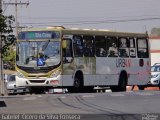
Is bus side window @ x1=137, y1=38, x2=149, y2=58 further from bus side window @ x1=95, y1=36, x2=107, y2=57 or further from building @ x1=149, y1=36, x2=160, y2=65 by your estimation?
building @ x1=149, y1=36, x2=160, y2=65

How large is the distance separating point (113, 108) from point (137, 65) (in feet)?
55.7

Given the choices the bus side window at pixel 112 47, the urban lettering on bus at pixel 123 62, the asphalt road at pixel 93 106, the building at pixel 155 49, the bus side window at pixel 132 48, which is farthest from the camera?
the building at pixel 155 49

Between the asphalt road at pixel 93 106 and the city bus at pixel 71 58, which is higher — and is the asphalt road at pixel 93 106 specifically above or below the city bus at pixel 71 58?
below

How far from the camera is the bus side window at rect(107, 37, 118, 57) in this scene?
37.9 m

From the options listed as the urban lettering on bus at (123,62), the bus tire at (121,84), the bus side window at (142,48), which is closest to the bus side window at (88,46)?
the urban lettering on bus at (123,62)

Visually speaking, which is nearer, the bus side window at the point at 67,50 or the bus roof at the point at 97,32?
the bus side window at the point at 67,50

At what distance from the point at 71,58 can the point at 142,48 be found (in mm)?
6809

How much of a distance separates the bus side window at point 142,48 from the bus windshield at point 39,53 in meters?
7.24

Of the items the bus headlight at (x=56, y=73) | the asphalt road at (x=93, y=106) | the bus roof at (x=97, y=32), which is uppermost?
the bus roof at (x=97, y=32)

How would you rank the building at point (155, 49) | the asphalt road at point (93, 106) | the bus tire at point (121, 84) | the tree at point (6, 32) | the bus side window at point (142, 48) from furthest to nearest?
1. the building at point (155, 49)
2. the bus side window at point (142, 48)
3. the bus tire at point (121, 84)
4. the tree at point (6, 32)
5. the asphalt road at point (93, 106)

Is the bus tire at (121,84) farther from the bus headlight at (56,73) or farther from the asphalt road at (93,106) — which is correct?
the asphalt road at (93,106)

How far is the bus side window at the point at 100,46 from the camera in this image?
121 ft

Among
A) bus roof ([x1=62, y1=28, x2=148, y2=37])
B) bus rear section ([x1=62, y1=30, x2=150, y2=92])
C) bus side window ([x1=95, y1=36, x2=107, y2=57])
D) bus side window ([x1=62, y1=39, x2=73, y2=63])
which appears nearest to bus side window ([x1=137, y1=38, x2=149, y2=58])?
bus rear section ([x1=62, y1=30, x2=150, y2=92])

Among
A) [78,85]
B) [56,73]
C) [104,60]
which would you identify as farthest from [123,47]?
[56,73]
